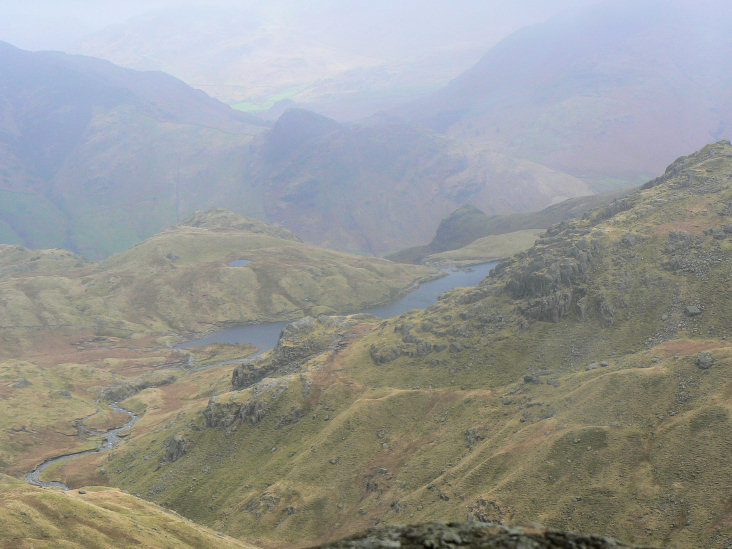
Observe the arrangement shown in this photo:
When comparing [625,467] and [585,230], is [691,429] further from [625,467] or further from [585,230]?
[585,230]

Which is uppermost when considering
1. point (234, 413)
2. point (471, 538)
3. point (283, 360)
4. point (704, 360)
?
point (471, 538)

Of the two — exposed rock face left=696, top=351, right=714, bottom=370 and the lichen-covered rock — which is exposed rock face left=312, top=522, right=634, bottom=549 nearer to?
exposed rock face left=696, top=351, right=714, bottom=370

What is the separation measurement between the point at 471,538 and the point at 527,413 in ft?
275

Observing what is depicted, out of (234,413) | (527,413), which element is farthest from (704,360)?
(234,413)

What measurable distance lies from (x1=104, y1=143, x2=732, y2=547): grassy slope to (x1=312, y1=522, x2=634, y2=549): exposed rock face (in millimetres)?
49707

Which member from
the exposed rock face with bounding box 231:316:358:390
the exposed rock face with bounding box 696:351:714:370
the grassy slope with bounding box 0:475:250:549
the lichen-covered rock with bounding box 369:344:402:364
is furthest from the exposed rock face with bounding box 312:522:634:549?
the exposed rock face with bounding box 231:316:358:390

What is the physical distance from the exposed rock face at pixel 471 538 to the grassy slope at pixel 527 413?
49707 millimetres

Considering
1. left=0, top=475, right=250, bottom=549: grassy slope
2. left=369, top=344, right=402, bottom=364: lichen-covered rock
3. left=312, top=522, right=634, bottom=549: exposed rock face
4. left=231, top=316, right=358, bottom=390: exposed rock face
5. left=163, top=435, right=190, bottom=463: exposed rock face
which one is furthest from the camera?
left=231, top=316, right=358, bottom=390: exposed rock face

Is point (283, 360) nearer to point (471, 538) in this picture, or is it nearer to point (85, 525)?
point (85, 525)

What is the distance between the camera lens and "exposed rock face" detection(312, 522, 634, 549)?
30828 mm

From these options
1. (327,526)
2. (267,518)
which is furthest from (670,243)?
(267,518)

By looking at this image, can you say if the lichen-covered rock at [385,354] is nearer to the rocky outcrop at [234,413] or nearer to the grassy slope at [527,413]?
the grassy slope at [527,413]

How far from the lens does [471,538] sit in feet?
105

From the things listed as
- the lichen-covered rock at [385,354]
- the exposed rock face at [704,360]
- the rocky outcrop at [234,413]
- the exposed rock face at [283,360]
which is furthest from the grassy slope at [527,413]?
the exposed rock face at [283,360]
